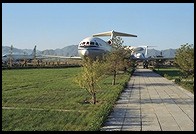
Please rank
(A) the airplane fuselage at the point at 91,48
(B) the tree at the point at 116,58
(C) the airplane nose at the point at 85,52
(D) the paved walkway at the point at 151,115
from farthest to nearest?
(A) the airplane fuselage at the point at 91,48
(C) the airplane nose at the point at 85,52
(B) the tree at the point at 116,58
(D) the paved walkway at the point at 151,115

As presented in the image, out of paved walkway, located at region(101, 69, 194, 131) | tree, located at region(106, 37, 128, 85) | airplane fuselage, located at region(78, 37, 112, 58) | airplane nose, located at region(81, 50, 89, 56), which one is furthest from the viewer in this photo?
airplane fuselage, located at region(78, 37, 112, 58)

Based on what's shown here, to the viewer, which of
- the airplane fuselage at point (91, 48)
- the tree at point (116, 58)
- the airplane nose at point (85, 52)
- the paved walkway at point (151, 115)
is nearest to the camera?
the paved walkway at point (151, 115)

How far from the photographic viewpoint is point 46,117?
31.1 ft

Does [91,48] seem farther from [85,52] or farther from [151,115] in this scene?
[151,115]

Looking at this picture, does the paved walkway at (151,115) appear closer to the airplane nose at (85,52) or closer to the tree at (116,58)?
the tree at (116,58)

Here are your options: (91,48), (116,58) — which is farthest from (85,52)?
(116,58)

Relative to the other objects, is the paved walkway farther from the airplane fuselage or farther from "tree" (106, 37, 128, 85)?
the airplane fuselage

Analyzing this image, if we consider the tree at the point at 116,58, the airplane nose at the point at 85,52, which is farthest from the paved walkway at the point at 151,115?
the airplane nose at the point at 85,52

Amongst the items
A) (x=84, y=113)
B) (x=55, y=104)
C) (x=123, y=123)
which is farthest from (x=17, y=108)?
(x=123, y=123)

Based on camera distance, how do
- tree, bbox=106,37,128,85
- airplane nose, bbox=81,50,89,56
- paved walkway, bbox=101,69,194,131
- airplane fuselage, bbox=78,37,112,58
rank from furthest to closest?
1. airplane fuselage, bbox=78,37,112,58
2. airplane nose, bbox=81,50,89,56
3. tree, bbox=106,37,128,85
4. paved walkway, bbox=101,69,194,131

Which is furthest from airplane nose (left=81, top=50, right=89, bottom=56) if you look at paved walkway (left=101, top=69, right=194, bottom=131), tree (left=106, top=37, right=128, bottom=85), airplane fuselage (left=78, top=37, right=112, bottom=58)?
paved walkway (left=101, top=69, right=194, bottom=131)

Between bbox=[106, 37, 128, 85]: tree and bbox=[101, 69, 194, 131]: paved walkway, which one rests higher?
bbox=[106, 37, 128, 85]: tree

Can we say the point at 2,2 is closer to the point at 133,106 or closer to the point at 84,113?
the point at 84,113

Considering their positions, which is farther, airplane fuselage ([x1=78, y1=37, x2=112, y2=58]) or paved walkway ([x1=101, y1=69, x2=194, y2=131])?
airplane fuselage ([x1=78, y1=37, x2=112, y2=58])
